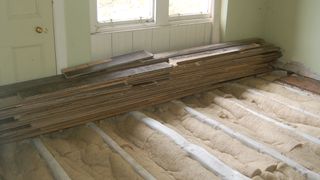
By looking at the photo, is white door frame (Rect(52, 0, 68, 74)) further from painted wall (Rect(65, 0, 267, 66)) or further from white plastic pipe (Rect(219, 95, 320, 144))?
white plastic pipe (Rect(219, 95, 320, 144))

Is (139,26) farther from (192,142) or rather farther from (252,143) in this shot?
(252,143)

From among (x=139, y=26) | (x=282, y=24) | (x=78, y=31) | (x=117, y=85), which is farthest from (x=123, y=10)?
(x=282, y=24)

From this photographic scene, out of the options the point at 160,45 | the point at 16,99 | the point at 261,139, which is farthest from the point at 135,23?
the point at 261,139

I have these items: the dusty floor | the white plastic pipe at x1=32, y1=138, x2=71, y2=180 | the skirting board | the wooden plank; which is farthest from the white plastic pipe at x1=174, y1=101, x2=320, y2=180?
the skirting board

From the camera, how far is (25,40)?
10.5ft

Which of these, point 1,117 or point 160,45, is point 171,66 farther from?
point 1,117

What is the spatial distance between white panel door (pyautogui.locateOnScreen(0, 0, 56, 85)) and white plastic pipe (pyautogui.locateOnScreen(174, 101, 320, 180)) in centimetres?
138

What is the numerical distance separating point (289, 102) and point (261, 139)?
814 mm

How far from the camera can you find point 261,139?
315 centimetres

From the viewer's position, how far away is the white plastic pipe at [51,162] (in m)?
2.45

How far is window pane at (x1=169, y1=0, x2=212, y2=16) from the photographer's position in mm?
4168

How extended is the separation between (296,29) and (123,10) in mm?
2104

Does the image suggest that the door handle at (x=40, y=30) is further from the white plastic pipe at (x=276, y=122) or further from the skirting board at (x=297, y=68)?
the skirting board at (x=297, y=68)

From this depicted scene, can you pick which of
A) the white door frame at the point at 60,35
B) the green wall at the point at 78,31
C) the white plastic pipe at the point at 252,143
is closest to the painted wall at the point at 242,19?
the white plastic pipe at the point at 252,143
